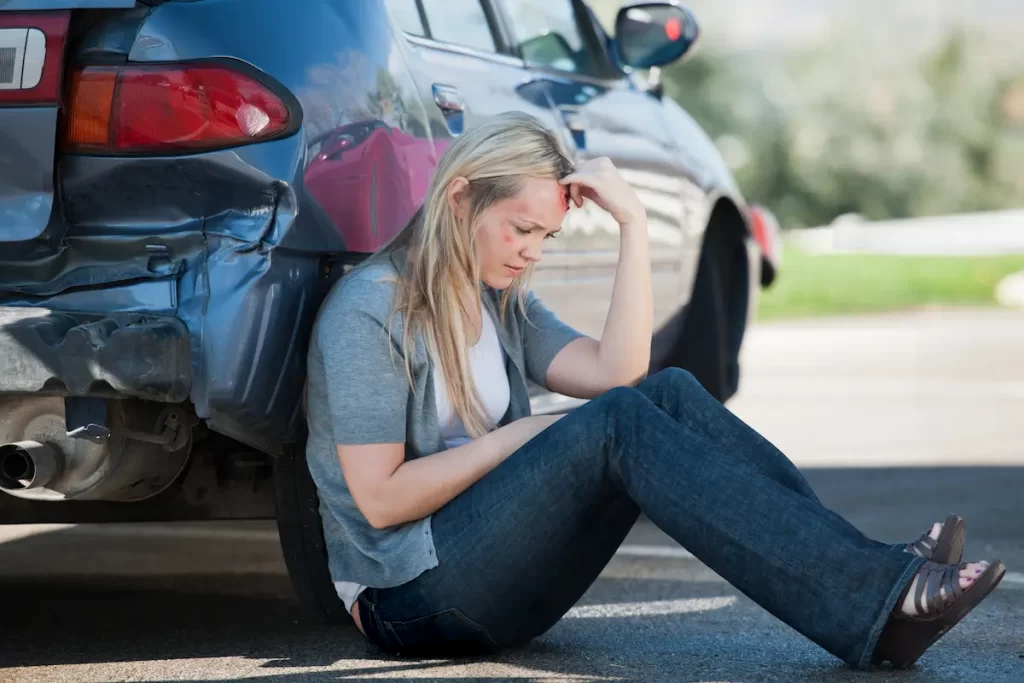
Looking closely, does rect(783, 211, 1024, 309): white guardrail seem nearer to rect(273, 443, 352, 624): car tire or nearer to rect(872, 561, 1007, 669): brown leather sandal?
rect(273, 443, 352, 624): car tire

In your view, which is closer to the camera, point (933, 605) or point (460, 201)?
point (933, 605)

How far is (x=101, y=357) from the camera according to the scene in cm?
290

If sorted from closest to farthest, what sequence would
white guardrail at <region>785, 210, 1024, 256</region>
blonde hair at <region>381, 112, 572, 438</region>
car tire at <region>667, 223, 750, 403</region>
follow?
blonde hair at <region>381, 112, 572, 438</region>, car tire at <region>667, 223, 750, 403</region>, white guardrail at <region>785, 210, 1024, 256</region>

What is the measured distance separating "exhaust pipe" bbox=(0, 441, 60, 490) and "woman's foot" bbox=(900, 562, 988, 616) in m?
1.57

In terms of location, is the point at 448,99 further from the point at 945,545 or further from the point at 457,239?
the point at 945,545

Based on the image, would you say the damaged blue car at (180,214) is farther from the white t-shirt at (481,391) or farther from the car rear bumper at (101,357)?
the white t-shirt at (481,391)

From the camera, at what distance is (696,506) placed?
2982 millimetres

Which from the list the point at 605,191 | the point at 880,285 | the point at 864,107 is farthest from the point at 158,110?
the point at 864,107

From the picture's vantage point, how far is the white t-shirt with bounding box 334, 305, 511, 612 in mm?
3229

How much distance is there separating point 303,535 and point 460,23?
1.42 m

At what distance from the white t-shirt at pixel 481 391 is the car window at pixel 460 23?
34.2 inches

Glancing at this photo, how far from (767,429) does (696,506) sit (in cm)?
539

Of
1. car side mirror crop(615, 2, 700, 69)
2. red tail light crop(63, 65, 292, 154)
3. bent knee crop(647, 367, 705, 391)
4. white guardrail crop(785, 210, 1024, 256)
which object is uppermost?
red tail light crop(63, 65, 292, 154)

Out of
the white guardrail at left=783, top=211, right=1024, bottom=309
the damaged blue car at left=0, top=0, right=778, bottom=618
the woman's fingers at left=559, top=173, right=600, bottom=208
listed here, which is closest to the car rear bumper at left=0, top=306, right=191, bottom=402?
the damaged blue car at left=0, top=0, right=778, bottom=618
